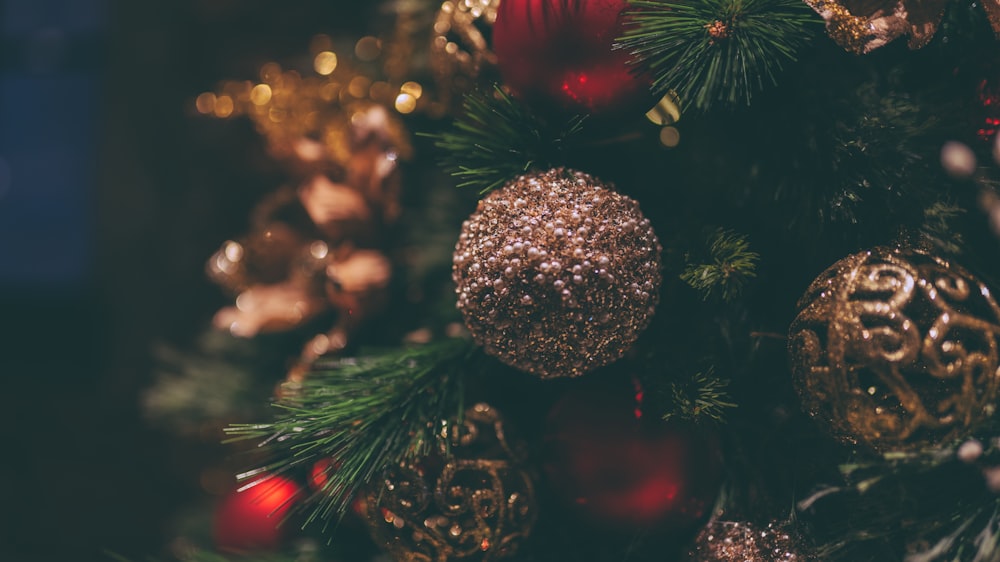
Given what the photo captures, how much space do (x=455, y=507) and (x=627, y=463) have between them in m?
0.10

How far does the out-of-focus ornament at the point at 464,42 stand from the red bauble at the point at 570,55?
1.8 inches

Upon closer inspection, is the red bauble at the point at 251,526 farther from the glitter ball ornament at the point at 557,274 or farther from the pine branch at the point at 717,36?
the pine branch at the point at 717,36

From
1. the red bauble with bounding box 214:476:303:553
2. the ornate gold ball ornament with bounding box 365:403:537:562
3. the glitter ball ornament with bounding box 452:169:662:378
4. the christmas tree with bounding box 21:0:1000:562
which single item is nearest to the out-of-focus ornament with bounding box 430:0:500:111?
the christmas tree with bounding box 21:0:1000:562

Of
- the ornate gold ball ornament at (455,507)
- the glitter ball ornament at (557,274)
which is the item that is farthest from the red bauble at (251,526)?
the glitter ball ornament at (557,274)

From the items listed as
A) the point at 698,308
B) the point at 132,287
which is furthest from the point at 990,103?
the point at 132,287

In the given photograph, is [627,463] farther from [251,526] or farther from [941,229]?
[251,526]

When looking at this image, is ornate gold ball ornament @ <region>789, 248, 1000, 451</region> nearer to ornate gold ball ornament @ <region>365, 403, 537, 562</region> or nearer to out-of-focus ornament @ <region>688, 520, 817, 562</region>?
out-of-focus ornament @ <region>688, 520, 817, 562</region>

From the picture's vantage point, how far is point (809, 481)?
352 millimetres

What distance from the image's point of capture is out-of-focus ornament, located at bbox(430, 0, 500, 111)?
16.3 inches

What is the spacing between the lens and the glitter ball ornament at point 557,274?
322 mm

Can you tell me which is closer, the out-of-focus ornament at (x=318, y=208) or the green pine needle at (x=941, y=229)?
the green pine needle at (x=941, y=229)

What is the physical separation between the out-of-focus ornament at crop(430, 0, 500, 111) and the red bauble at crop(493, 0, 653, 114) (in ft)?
0.15

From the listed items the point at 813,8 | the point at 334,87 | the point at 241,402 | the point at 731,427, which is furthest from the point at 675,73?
the point at 241,402

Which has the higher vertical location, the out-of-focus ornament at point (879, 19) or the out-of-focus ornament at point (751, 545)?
the out-of-focus ornament at point (879, 19)
